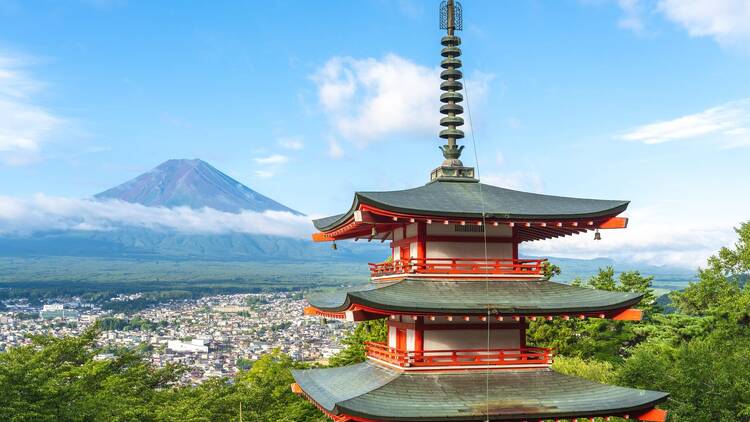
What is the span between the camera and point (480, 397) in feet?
51.0

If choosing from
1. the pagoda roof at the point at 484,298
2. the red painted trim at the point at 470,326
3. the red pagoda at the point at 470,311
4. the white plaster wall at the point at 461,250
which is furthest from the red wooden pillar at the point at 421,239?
the red painted trim at the point at 470,326

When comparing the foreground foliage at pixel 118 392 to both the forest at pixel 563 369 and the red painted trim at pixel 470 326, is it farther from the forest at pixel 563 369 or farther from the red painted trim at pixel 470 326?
the red painted trim at pixel 470 326

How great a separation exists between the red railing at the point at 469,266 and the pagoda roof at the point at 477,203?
1319 mm

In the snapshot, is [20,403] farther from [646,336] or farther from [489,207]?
[646,336]

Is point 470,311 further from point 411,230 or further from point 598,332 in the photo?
point 598,332

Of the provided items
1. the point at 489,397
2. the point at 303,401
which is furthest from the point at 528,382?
the point at 303,401

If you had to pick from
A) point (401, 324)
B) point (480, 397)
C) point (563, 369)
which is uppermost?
point (401, 324)

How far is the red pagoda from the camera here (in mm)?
15203

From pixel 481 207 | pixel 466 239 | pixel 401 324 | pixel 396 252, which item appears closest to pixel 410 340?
pixel 401 324

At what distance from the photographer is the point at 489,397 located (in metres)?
15.6

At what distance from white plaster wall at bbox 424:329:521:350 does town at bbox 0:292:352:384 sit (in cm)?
5798

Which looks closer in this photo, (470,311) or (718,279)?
(470,311)

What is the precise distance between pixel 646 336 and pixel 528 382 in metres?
32.3

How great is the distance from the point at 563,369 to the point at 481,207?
729 inches
